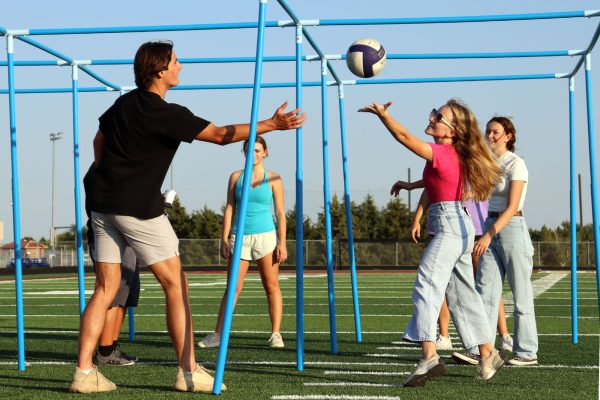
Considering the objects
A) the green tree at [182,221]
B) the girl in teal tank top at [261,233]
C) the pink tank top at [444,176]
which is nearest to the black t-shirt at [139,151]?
the pink tank top at [444,176]

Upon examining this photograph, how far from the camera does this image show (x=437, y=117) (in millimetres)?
7004

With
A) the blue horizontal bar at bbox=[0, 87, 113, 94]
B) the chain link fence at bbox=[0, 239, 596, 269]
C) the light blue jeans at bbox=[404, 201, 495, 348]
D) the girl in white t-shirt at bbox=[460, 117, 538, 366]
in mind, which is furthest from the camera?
the chain link fence at bbox=[0, 239, 596, 269]

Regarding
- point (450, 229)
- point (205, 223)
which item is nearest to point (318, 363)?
point (450, 229)

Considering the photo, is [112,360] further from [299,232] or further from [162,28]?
[162,28]

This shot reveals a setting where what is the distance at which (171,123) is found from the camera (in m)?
5.92

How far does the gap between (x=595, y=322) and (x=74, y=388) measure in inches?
Answer: 321

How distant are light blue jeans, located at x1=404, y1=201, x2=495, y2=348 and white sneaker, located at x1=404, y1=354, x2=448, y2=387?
0.46ft

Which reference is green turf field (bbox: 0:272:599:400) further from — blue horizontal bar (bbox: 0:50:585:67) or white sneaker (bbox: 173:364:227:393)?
blue horizontal bar (bbox: 0:50:585:67)

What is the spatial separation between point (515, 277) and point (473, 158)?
4.74ft

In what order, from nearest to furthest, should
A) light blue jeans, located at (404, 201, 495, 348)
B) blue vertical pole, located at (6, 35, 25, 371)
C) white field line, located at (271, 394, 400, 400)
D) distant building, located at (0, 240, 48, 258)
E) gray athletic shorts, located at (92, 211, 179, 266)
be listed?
white field line, located at (271, 394, 400, 400) → gray athletic shorts, located at (92, 211, 179, 266) → light blue jeans, located at (404, 201, 495, 348) → blue vertical pole, located at (6, 35, 25, 371) → distant building, located at (0, 240, 48, 258)

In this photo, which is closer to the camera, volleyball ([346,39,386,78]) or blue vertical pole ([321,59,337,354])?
volleyball ([346,39,386,78])

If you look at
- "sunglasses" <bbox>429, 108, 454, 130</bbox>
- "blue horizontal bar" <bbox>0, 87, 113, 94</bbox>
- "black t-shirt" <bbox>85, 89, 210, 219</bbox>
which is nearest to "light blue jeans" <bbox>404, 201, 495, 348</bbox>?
"sunglasses" <bbox>429, 108, 454, 130</bbox>

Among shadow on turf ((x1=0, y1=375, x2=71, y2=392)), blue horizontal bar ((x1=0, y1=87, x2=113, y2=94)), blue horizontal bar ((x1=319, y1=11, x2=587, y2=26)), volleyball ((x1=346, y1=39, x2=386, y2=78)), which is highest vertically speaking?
blue horizontal bar ((x1=319, y1=11, x2=587, y2=26))

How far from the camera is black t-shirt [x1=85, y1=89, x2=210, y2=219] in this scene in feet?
19.5
